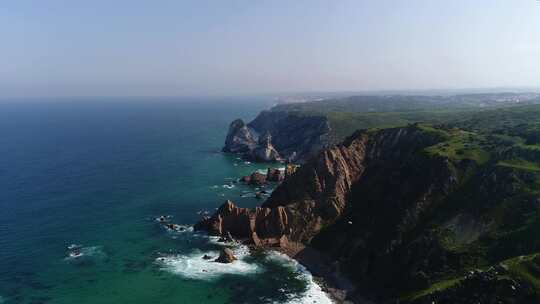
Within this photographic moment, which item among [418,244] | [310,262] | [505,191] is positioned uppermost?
[505,191]

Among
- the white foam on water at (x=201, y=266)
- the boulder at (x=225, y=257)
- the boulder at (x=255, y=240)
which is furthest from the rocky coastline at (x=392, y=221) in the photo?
the white foam on water at (x=201, y=266)

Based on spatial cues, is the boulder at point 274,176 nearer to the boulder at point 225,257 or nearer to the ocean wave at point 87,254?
the boulder at point 225,257

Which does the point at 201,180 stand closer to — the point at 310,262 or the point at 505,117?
the point at 310,262

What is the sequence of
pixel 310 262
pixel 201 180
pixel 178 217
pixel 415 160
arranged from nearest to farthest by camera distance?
pixel 310 262, pixel 415 160, pixel 178 217, pixel 201 180

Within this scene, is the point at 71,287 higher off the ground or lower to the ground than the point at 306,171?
lower

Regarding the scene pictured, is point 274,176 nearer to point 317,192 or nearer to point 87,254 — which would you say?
point 317,192

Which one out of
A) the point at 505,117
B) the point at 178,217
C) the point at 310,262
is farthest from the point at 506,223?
the point at 505,117
